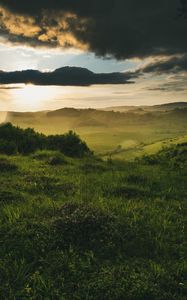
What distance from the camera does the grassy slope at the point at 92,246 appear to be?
29.0 ft

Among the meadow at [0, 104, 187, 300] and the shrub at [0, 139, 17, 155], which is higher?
the shrub at [0, 139, 17, 155]

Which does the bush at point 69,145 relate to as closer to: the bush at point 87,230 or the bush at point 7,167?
the bush at point 7,167

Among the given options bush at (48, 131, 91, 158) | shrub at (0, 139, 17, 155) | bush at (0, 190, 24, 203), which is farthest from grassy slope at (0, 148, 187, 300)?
bush at (48, 131, 91, 158)

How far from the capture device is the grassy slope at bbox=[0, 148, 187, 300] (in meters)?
8.85

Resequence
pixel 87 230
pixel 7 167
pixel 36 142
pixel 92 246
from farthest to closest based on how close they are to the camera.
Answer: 1. pixel 36 142
2. pixel 7 167
3. pixel 87 230
4. pixel 92 246

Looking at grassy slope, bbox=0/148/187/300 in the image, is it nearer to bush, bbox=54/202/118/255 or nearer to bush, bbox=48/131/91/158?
bush, bbox=54/202/118/255

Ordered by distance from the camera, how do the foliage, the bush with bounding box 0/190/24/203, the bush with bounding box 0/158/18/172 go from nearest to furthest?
1. the bush with bounding box 0/190/24/203
2. the bush with bounding box 0/158/18/172
3. the foliage

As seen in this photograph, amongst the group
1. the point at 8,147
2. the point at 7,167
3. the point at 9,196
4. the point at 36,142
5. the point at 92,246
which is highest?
the point at 36,142

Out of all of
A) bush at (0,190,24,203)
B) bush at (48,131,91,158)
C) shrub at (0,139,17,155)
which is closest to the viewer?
bush at (0,190,24,203)

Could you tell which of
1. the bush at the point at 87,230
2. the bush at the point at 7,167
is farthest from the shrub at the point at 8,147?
the bush at the point at 87,230

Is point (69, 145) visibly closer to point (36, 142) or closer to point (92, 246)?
point (36, 142)

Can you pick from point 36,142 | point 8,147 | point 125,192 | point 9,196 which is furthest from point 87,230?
point 36,142

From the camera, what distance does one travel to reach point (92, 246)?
10570 mm

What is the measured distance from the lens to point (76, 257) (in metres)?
10.0
